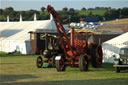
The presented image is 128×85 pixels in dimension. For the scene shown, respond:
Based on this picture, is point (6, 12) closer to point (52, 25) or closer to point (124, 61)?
point (52, 25)

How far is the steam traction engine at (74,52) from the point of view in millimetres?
20281

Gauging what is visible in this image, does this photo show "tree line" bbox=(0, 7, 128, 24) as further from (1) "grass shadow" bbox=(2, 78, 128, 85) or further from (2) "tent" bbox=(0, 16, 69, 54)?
(1) "grass shadow" bbox=(2, 78, 128, 85)

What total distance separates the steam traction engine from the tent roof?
26438 mm

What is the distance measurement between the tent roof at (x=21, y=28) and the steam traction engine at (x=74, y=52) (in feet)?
86.7

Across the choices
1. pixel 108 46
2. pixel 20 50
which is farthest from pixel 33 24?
pixel 108 46

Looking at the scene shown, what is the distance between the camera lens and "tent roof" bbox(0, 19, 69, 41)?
5281cm

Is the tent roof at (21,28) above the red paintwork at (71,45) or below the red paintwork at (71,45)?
above

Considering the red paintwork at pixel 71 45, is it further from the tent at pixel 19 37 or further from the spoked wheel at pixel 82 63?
the tent at pixel 19 37

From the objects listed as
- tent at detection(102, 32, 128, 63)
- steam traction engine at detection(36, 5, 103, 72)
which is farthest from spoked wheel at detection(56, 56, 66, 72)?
tent at detection(102, 32, 128, 63)

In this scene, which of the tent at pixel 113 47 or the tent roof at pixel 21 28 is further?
the tent roof at pixel 21 28

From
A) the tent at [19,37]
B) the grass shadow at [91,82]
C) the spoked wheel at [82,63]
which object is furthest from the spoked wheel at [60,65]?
the tent at [19,37]

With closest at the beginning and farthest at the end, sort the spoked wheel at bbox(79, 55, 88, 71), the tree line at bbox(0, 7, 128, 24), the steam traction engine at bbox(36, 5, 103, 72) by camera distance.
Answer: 1. the spoked wheel at bbox(79, 55, 88, 71)
2. the steam traction engine at bbox(36, 5, 103, 72)
3. the tree line at bbox(0, 7, 128, 24)

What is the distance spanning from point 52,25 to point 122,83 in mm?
40176

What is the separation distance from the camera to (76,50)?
Result: 2145 cm
